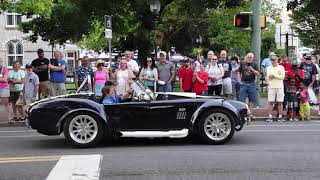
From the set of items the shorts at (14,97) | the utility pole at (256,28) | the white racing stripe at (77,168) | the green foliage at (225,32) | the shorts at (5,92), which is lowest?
the white racing stripe at (77,168)

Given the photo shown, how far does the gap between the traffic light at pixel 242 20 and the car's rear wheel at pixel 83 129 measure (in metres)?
8.64

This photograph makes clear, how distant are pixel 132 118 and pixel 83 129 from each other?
2.99 ft

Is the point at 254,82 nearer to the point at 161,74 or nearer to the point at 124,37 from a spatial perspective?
the point at 161,74

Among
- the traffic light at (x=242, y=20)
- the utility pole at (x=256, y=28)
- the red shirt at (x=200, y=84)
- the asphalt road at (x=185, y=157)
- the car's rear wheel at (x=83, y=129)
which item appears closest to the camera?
the asphalt road at (x=185, y=157)

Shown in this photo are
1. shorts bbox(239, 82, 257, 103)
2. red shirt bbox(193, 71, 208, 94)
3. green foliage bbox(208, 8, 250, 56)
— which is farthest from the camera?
green foliage bbox(208, 8, 250, 56)

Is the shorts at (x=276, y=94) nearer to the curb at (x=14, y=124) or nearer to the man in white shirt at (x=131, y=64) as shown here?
the man in white shirt at (x=131, y=64)

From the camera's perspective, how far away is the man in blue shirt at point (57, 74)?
1567 cm

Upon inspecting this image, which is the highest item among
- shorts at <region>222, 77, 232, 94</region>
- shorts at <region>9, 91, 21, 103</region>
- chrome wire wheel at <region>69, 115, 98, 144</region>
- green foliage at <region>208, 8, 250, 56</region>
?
green foliage at <region>208, 8, 250, 56</region>

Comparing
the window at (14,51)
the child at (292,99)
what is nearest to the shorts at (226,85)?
the child at (292,99)

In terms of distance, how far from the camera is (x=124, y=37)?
31.0 m

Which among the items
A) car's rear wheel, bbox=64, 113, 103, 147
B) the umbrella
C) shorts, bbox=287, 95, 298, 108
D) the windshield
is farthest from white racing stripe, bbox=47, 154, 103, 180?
the umbrella

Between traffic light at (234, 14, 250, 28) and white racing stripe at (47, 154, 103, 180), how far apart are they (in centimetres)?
950

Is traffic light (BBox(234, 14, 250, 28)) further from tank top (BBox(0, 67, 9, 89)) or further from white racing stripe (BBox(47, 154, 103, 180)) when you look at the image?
white racing stripe (BBox(47, 154, 103, 180))

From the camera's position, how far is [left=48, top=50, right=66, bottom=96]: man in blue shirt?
15.7 metres
